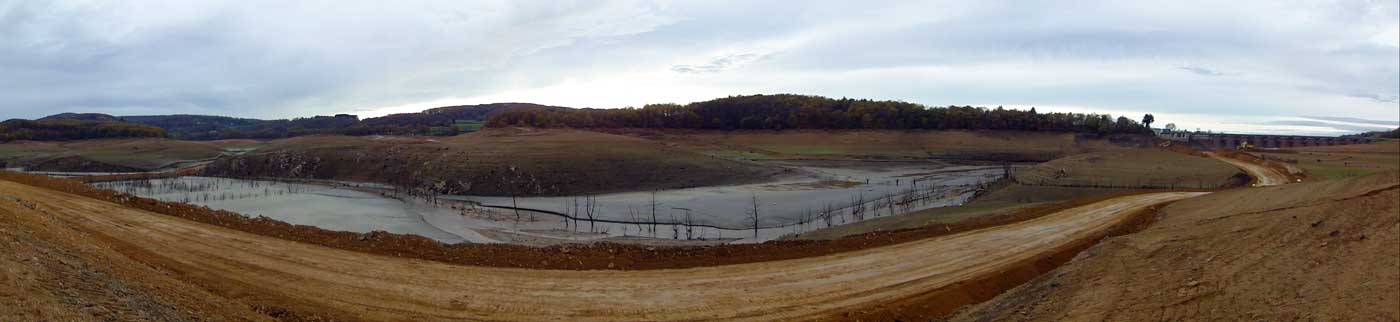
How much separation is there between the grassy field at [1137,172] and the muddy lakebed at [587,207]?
5389 millimetres

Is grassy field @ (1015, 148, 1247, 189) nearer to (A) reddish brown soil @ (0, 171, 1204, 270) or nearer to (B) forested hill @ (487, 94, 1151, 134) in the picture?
(A) reddish brown soil @ (0, 171, 1204, 270)

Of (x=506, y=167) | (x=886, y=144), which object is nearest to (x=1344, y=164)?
(x=886, y=144)

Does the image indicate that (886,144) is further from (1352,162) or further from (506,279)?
(506,279)

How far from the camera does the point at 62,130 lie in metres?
87.2

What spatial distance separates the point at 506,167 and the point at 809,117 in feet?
226

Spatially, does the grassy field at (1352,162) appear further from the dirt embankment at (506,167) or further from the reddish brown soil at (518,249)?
the reddish brown soil at (518,249)

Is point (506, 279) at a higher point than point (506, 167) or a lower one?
lower

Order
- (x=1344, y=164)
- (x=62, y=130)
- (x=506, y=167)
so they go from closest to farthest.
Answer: (x=1344, y=164) → (x=506, y=167) → (x=62, y=130)

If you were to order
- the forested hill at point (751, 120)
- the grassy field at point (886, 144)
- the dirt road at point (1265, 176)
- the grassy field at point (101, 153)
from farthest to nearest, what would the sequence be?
the forested hill at point (751, 120) → the grassy field at point (886, 144) → the grassy field at point (101, 153) → the dirt road at point (1265, 176)

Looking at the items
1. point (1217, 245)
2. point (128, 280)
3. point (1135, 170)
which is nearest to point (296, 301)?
point (128, 280)

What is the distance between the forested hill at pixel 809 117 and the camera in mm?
100750

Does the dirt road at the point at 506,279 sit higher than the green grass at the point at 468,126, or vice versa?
the green grass at the point at 468,126

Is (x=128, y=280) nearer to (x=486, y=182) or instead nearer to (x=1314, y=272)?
(x=1314, y=272)

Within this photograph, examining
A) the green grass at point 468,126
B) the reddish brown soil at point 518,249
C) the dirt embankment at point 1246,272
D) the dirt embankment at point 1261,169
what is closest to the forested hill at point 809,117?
the green grass at point 468,126
